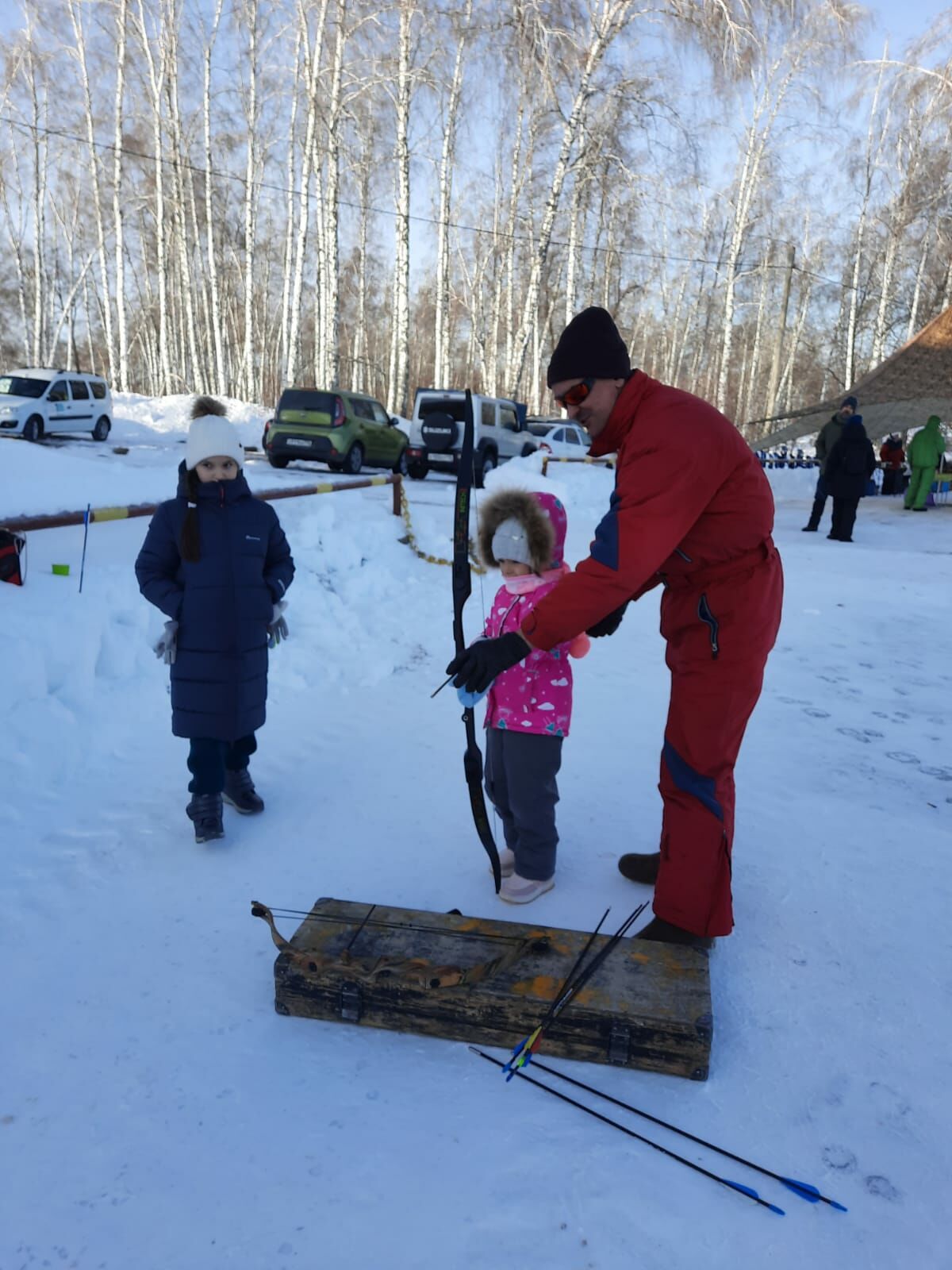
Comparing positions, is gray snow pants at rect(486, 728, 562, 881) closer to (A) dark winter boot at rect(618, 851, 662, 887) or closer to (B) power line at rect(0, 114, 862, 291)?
(A) dark winter boot at rect(618, 851, 662, 887)

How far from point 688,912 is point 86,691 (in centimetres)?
311

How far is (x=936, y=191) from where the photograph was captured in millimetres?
26203

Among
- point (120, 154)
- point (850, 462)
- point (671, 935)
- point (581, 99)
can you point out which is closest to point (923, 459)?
point (850, 462)

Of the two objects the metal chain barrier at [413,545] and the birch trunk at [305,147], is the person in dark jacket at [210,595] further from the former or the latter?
the birch trunk at [305,147]

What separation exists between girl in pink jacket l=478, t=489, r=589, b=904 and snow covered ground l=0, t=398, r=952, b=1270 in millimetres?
268

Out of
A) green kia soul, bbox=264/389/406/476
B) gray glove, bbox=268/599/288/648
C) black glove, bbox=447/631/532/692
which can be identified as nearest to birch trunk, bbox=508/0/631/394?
green kia soul, bbox=264/389/406/476

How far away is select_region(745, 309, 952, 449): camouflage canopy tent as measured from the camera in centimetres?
1623

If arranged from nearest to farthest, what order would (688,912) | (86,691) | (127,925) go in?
(688,912), (127,925), (86,691)

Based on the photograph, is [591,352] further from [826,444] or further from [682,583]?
[826,444]

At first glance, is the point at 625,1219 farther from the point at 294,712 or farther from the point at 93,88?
the point at 93,88

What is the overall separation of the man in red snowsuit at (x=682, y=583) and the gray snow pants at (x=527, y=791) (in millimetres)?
407

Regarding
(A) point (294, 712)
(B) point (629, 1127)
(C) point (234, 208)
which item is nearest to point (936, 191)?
(C) point (234, 208)

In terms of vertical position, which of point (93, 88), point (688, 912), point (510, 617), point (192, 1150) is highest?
point (93, 88)

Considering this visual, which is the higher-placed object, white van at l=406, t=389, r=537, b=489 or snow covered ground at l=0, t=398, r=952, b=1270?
white van at l=406, t=389, r=537, b=489
